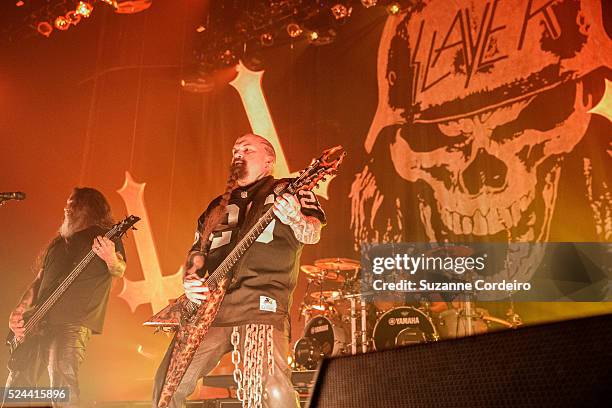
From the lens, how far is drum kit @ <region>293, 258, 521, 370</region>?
3789mm

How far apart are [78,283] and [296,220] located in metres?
1.69

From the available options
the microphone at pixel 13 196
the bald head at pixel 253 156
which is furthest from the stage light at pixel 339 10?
the microphone at pixel 13 196

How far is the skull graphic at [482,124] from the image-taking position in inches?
152

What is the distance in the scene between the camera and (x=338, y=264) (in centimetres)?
389

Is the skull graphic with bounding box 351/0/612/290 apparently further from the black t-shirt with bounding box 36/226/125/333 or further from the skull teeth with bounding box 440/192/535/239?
the black t-shirt with bounding box 36/226/125/333

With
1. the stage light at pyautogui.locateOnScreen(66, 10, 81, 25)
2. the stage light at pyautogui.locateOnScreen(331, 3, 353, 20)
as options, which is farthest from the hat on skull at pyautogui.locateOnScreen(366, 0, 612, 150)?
the stage light at pyautogui.locateOnScreen(66, 10, 81, 25)

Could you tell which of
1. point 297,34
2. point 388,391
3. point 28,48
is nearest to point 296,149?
point 297,34

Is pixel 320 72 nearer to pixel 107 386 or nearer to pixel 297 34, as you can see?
pixel 297 34

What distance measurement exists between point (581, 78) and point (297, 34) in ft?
6.92

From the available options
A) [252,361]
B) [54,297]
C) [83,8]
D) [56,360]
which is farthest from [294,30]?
[56,360]

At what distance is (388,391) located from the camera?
0.62m

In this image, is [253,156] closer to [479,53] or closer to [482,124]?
[482,124]

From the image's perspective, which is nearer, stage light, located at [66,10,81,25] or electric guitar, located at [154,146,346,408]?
electric guitar, located at [154,146,346,408]

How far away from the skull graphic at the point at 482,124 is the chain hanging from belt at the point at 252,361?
992 mm
